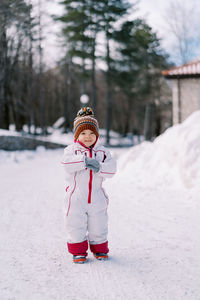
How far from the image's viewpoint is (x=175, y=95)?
16.4 m

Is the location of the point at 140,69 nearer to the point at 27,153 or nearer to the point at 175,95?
the point at 175,95

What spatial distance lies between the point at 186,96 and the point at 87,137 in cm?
1375

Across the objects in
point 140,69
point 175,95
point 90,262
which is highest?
point 140,69

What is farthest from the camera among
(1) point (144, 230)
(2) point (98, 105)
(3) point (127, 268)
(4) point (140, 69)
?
(2) point (98, 105)

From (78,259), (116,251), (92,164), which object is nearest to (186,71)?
(116,251)

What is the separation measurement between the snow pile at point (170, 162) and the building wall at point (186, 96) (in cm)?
794

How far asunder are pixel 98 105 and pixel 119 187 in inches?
1487

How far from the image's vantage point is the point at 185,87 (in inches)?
631

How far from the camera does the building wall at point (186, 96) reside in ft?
51.7

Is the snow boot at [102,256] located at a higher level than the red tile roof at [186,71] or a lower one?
lower

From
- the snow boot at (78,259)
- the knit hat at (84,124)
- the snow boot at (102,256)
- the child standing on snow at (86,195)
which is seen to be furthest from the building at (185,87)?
the snow boot at (78,259)

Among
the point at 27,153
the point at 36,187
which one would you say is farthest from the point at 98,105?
the point at 36,187

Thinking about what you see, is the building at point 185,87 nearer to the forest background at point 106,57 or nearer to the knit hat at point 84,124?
the forest background at point 106,57

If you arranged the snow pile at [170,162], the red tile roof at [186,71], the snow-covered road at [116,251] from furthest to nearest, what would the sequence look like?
the red tile roof at [186,71], the snow pile at [170,162], the snow-covered road at [116,251]
